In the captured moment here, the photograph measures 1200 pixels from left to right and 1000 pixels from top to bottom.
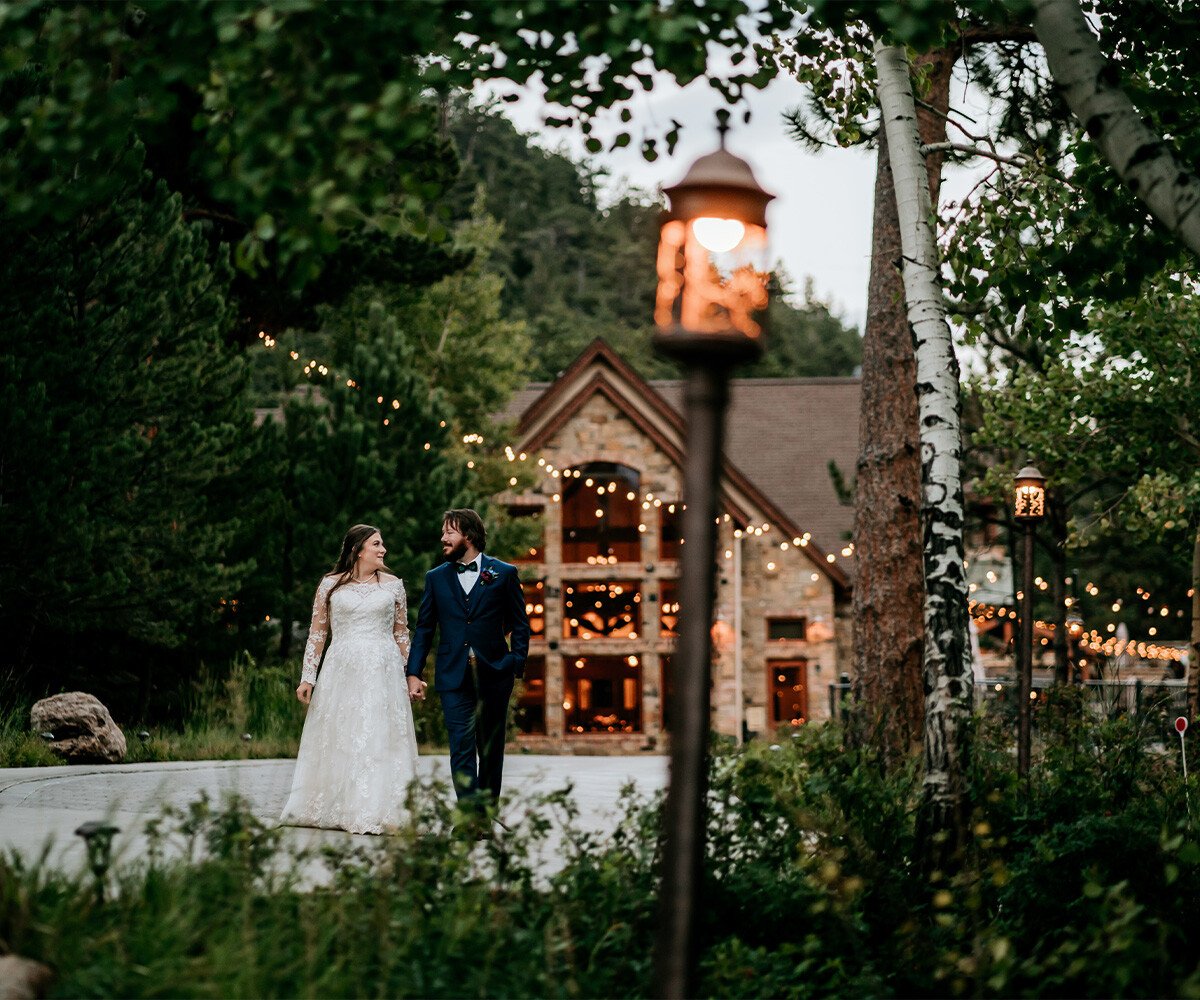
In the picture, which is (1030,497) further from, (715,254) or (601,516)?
(601,516)

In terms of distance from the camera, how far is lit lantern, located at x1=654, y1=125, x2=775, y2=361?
3791 millimetres

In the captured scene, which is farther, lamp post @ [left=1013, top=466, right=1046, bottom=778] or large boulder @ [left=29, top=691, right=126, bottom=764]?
large boulder @ [left=29, top=691, right=126, bottom=764]

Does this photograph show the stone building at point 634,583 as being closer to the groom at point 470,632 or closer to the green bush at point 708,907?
the groom at point 470,632

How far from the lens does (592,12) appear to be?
495 cm

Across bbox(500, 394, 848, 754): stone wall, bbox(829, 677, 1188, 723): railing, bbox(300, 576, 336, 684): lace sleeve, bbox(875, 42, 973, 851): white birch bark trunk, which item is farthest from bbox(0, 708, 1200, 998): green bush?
bbox(500, 394, 848, 754): stone wall

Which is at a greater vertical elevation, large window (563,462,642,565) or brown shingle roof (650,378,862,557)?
brown shingle roof (650,378,862,557)

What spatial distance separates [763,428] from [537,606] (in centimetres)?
885

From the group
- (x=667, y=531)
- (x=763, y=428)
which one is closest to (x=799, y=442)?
(x=763, y=428)

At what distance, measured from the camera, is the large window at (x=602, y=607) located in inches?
1215

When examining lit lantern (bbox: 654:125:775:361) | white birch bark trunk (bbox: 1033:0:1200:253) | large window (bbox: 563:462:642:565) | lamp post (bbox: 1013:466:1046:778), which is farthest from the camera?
large window (bbox: 563:462:642:565)

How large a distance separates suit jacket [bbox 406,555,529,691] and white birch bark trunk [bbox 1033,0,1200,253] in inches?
163

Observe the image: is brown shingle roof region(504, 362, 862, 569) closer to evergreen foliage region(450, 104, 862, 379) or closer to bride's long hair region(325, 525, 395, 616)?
evergreen foliage region(450, 104, 862, 379)

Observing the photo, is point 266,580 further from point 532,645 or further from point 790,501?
point 790,501

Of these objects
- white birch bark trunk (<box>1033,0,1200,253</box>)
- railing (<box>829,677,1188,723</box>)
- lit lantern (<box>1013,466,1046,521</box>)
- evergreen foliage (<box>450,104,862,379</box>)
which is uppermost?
evergreen foliage (<box>450,104,862,379</box>)
